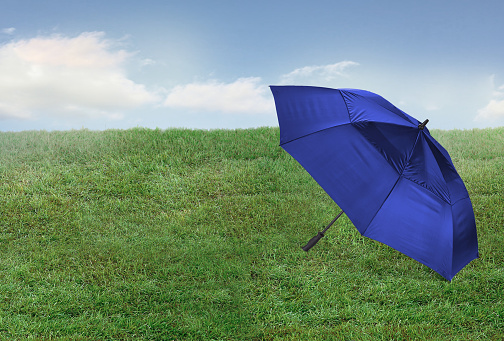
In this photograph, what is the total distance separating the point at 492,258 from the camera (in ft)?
18.4

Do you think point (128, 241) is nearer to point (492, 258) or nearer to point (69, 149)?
point (69, 149)

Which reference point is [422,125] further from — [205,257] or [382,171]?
[205,257]

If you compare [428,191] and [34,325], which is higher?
[428,191]

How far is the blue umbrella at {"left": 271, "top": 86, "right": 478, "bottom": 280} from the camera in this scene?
3453 mm

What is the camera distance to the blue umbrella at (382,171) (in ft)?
11.3

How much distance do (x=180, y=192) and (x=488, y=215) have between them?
5266mm

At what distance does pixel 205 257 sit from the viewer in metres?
5.37

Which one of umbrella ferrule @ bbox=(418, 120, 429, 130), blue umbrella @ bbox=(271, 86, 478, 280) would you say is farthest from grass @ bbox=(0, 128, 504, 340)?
umbrella ferrule @ bbox=(418, 120, 429, 130)

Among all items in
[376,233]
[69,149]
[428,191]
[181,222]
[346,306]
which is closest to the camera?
[376,233]

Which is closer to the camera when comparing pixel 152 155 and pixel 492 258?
pixel 492 258

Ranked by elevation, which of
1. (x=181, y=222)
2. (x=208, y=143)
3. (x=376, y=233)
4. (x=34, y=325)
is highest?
(x=208, y=143)

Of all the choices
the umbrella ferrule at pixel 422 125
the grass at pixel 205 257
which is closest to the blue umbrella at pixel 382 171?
the umbrella ferrule at pixel 422 125

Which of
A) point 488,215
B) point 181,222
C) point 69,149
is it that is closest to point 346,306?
point 181,222

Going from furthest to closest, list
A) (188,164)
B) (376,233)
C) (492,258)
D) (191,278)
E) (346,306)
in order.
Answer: (188,164) < (492,258) < (191,278) < (346,306) < (376,233)
